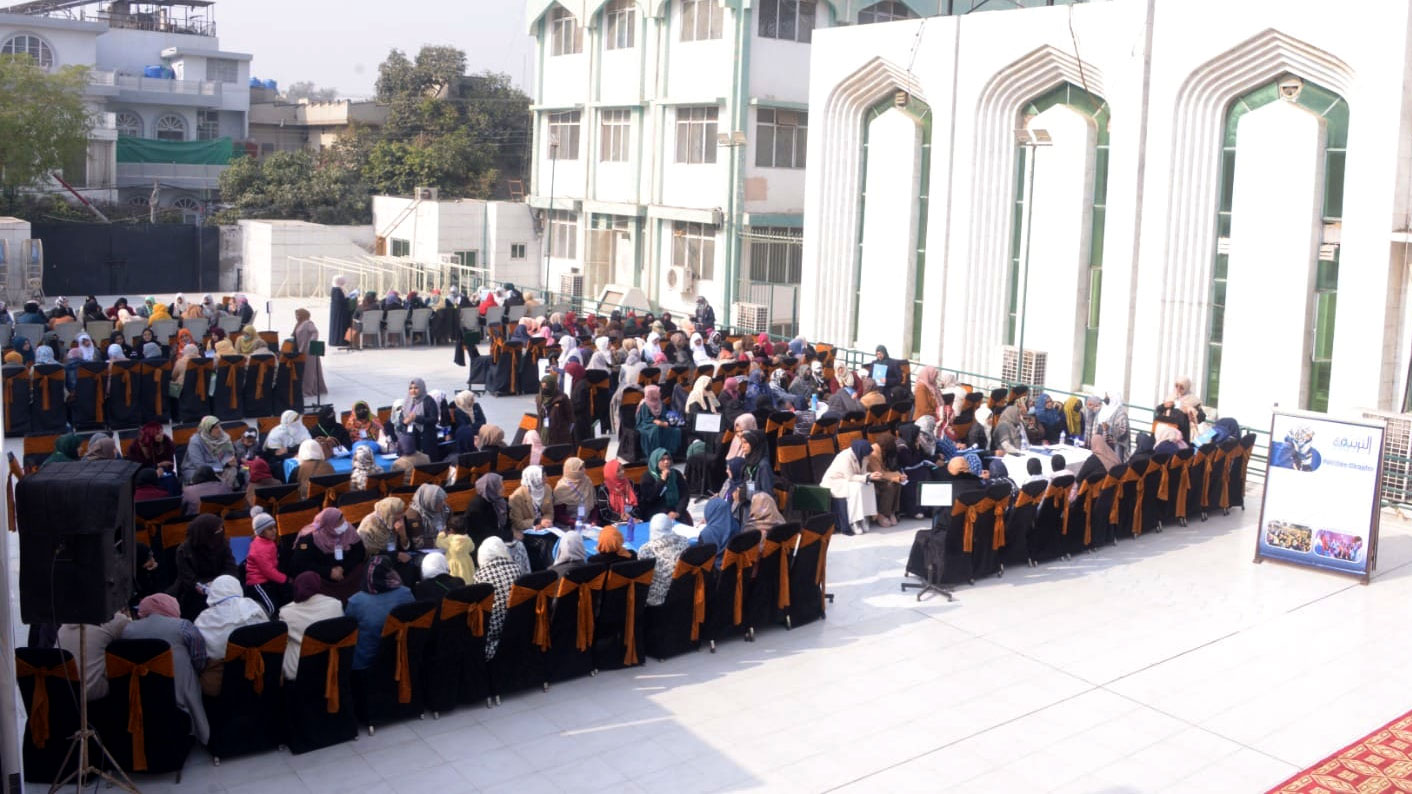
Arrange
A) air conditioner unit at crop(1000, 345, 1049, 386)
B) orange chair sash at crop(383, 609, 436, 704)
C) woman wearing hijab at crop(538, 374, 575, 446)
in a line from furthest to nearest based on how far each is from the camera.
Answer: air conditioner unit at crop(1000, 345, 1049, 386), woman wearing hijab at crop(538, 374, 575, 446), orange chair sash at crop(383, 609, 436, 704)

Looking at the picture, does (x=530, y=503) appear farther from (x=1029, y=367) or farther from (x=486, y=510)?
(x=1029, y=367)

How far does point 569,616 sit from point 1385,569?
8.64 meters

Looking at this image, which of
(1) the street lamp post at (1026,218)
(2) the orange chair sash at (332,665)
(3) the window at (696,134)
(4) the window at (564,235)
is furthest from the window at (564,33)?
(2) the orange chair sash at (332,665)

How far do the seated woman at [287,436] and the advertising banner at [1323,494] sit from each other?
955 cm

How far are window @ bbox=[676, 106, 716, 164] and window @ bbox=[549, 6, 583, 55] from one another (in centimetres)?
536

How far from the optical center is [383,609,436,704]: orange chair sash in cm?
893

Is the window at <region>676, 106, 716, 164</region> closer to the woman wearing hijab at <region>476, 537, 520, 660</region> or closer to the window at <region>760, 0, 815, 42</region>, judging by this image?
the window at <region>760, 0, 815, 42</region>

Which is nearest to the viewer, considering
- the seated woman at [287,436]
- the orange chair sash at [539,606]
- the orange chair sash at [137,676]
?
the orange chair sash at [137,676]

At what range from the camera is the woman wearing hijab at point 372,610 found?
8.99 metres

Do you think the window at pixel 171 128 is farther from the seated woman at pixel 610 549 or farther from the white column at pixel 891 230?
the seated woman at pixel 610 549

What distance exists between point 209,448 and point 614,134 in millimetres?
24123

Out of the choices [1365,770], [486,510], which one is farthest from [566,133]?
[1365,770]

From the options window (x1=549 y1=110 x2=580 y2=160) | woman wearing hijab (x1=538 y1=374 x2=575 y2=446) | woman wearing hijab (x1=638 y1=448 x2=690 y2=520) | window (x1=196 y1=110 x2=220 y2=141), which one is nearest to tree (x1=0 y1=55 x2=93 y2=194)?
window (x1=549 y1=110 x2=580 y2=160)

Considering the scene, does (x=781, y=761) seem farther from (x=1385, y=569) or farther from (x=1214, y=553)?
(x=1385, y=569)
